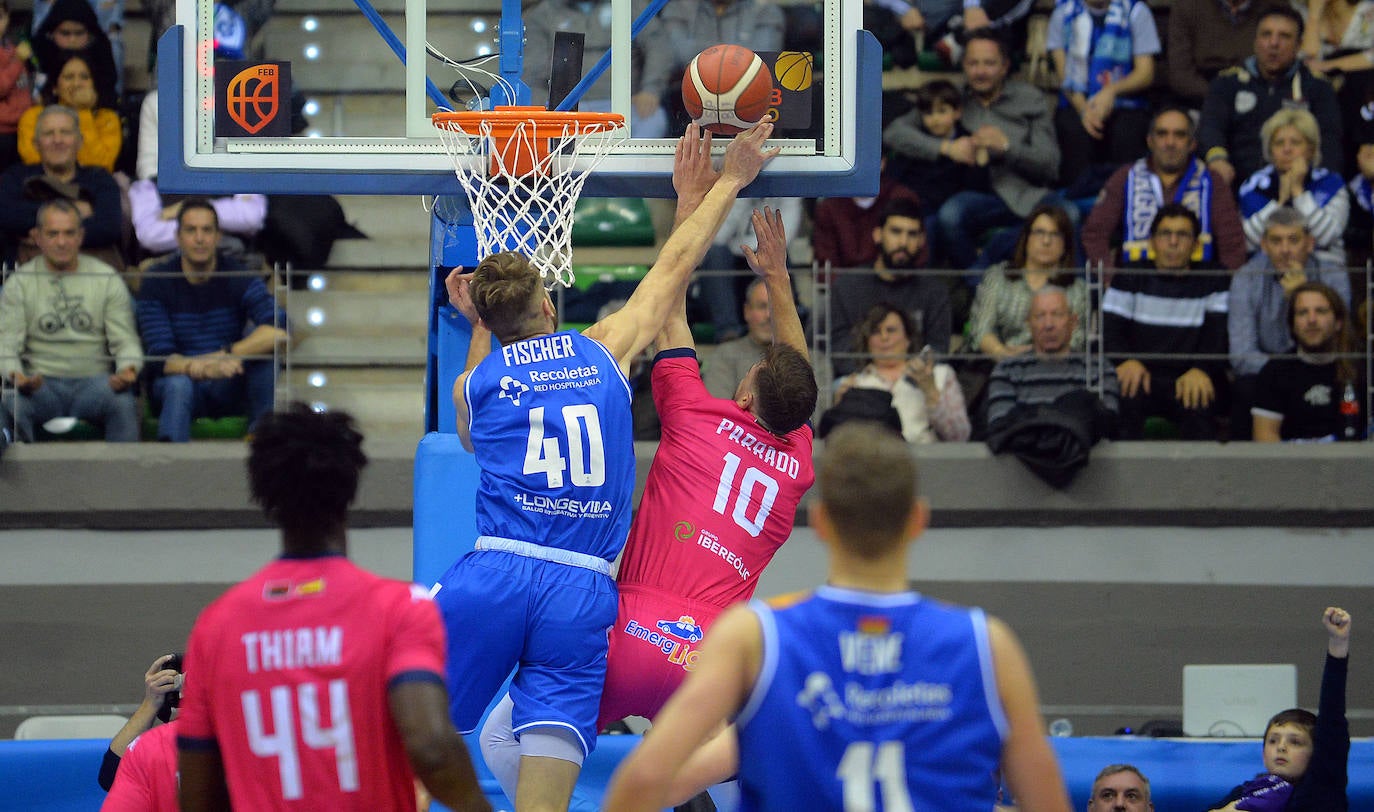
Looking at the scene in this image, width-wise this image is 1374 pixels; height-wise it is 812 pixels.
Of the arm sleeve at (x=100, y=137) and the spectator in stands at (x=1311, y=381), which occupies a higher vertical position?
the arm sleeve at (x=100, y=137)

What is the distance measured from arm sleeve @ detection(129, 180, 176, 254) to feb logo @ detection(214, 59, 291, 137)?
A: 4.14m

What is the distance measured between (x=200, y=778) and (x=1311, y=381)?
24.8ft

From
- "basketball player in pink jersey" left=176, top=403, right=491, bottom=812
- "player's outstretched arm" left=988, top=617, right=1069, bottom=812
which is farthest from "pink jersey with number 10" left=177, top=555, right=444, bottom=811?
"player's outstretched arm" left=988, top=617, right=1069, bottom=812

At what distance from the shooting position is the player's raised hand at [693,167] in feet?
18.9

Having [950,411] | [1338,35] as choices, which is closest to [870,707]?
[950,411]

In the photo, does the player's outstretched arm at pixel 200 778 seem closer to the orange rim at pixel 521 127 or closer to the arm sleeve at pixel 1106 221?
the orange rim at pixel 521 127

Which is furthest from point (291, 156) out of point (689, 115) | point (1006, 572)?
point (1006, 572)

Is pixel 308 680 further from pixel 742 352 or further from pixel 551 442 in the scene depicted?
pixel 742 352

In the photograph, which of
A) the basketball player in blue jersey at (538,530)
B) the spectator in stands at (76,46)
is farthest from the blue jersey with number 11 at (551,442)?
the spectator in stands at (76,46)

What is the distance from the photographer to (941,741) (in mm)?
2963

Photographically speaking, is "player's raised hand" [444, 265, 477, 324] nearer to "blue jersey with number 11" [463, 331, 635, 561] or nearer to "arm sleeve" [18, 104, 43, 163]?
"blue jersey with number 11" [463, 331, 635, 561]

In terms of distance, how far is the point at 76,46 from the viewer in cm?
1065

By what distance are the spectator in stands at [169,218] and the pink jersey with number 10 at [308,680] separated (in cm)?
684

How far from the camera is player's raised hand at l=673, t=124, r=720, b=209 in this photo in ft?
18.9
